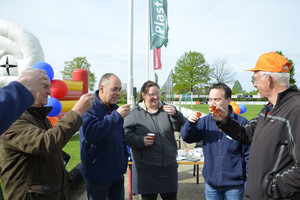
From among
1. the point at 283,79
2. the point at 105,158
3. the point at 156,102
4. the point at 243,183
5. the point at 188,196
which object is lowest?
the point at 188,196

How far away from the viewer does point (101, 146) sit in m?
2.40

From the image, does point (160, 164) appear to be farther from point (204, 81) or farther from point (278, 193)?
point (204, 81)

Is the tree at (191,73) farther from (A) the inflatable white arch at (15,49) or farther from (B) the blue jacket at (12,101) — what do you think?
(B) the blue jacket at (12,101)

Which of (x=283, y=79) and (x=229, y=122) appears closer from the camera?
(x=283, y=79)

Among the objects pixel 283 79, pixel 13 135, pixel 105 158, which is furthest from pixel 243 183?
pixel 13 135

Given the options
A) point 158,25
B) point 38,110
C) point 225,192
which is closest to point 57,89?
point 38,110

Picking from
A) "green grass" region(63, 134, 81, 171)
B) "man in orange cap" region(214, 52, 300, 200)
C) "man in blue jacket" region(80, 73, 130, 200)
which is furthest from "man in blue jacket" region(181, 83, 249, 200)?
→ "green grass" region(63, 134, 81, 171)

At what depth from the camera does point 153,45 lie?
30.4 ft

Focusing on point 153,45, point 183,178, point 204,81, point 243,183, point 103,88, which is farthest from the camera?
point 204,81

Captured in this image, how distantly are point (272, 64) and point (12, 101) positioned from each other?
1.79m

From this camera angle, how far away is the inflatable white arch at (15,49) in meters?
6.98

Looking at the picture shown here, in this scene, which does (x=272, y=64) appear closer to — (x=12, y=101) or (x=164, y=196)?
(x=12, y=101)

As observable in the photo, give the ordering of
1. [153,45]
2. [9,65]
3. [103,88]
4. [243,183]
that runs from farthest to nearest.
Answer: [153,45] < [9,65] < [103,88] < [243,183]

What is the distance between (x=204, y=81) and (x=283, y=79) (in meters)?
42.9
